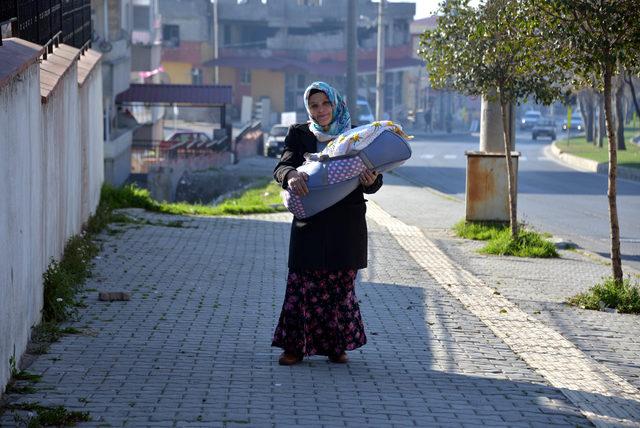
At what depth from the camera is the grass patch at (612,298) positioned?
1055 cm

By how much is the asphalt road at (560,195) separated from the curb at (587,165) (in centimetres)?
63

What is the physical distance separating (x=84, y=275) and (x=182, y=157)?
2639cm

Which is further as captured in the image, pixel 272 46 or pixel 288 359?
pixel 272 46

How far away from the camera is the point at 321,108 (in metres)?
6.97

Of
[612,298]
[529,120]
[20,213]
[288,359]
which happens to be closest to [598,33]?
[612,298]

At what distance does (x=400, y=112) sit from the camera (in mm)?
88688

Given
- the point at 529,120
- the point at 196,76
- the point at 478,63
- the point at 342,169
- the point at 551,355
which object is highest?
the point at 478,63

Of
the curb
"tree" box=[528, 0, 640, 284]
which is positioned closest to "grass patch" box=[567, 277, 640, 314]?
"tree" box=[528, 0, 640, 284]

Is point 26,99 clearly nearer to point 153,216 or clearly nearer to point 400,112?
point 153,216

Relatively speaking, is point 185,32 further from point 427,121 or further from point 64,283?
point 64,283

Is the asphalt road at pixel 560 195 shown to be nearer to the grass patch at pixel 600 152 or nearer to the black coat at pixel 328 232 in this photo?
the grass patch at pixel 600 152

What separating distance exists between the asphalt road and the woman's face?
8.96 metres

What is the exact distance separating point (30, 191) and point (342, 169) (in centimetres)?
203

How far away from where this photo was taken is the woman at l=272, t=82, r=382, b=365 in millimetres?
7004
